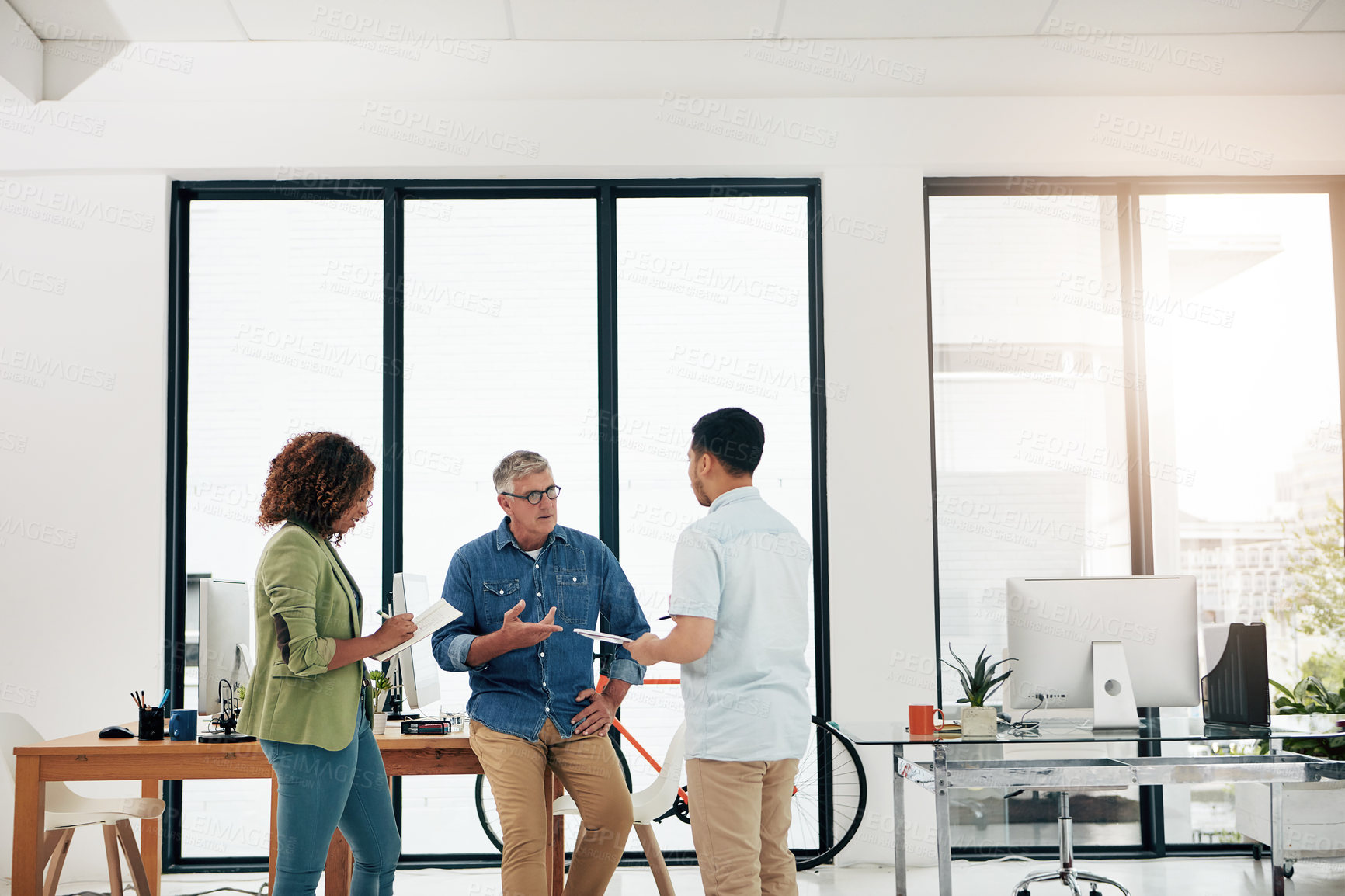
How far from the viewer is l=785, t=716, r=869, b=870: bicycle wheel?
A: 432 cm

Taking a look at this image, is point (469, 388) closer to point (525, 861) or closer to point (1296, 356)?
point (525, 861)

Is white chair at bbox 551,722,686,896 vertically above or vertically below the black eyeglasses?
below

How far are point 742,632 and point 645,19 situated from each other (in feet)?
10.2

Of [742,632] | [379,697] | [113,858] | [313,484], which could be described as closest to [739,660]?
[742,632]

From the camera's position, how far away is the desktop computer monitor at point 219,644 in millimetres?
3209

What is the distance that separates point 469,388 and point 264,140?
4.58 feet

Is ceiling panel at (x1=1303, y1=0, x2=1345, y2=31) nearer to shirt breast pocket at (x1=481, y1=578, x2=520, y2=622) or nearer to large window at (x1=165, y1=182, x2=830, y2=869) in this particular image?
large window at (x1=165, y1=182, x2=830, y2=869)

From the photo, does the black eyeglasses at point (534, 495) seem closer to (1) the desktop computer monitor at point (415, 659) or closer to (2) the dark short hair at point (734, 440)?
(1) the desktop computer monitor at point (415, 659)

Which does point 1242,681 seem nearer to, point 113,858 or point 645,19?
point 645,19

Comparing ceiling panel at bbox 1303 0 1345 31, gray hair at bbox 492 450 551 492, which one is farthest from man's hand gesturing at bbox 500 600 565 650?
ceiling panel at bbox 1303 0 1345 31

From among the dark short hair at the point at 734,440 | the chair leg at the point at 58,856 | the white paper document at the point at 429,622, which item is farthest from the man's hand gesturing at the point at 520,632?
the chair leg at the point at 58,856

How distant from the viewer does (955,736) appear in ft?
9.88

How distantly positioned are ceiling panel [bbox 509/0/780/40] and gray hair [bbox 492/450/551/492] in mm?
2345

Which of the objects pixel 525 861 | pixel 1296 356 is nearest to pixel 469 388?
pixel 525 861
